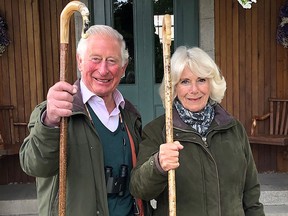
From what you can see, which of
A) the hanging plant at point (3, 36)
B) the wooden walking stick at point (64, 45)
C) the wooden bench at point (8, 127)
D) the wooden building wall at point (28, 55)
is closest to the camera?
the wooden walking stick at point (64, 45)

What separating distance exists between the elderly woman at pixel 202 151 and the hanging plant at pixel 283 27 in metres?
2.97

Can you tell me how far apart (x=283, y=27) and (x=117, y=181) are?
355 centimetres

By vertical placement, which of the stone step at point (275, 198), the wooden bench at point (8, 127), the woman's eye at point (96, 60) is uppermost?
the woman's eye at point (96, 60)

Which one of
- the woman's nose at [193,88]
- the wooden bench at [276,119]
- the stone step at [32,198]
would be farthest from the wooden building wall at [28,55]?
the woman's nose at [193,88]

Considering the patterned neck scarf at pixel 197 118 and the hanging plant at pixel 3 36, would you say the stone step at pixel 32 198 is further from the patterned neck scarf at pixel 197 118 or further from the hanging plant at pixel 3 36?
the patterned neck scarf at pixel 197 118

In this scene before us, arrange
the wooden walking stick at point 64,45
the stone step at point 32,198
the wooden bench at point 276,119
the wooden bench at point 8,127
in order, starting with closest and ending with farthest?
the wooden walking stick at point 64,45 < the stone step at point 32,198 < the wooden bench at point 8,127 < the wooden bench at point 276,119

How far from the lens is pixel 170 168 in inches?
64.8

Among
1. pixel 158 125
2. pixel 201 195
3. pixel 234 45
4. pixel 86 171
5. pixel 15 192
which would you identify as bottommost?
pixel 15 192

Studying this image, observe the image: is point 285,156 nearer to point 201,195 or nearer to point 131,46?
point 131,46

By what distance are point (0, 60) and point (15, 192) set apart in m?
1.43

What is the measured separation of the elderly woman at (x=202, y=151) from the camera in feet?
→ 6.32

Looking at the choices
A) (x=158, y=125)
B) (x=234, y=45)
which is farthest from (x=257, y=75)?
(x=158, y=125)

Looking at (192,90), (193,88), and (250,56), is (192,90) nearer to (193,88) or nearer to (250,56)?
(193,88)

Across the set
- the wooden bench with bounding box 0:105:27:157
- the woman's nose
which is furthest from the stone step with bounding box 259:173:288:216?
the woman's nose
